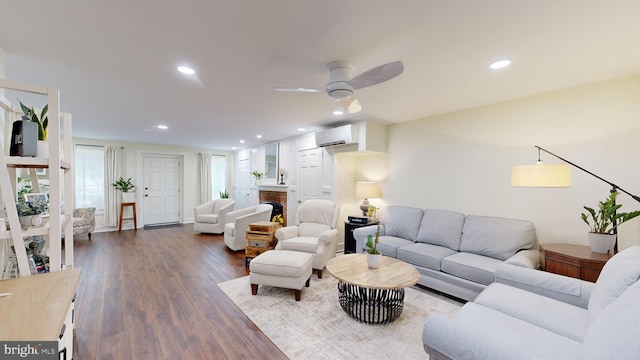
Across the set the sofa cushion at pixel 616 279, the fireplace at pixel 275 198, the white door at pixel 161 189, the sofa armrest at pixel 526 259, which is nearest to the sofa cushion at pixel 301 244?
the sofa armrest at pixel 526 259

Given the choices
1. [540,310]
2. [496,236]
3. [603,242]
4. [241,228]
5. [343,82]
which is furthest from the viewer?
[241,228]

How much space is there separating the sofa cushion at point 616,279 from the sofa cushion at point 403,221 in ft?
6.89

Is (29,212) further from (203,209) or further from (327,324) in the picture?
(203,209)

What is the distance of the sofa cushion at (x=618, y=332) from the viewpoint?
897mm

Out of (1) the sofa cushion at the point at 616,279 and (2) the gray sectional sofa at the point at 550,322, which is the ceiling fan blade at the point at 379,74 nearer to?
(2) the gray sectional sofa at the point at 550,322

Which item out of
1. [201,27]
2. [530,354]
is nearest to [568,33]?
[530,354]

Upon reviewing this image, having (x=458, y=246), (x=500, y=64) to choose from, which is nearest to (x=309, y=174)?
(x=458, y=246)

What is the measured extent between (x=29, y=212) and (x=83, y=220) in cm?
526

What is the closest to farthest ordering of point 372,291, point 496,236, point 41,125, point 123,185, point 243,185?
point 41,125 < point 372,291 < point 496,236 < point 123,185 < point 243,185

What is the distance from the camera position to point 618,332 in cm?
98

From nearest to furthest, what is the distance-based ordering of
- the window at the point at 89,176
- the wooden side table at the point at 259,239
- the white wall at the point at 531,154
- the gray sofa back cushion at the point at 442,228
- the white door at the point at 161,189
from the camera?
the white wall at the point at 531,154 → the gray sofa back cushion at the point at 442,228 → the wooden side table at the point at 259,239 → the window at the point at 89,176 → the white door at the point at 161,189

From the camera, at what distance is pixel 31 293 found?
3.95ft

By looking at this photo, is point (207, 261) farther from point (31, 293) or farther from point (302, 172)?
point (31, 293)

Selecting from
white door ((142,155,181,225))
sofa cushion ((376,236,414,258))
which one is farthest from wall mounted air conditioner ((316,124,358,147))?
white door ((142,155,181,225))
